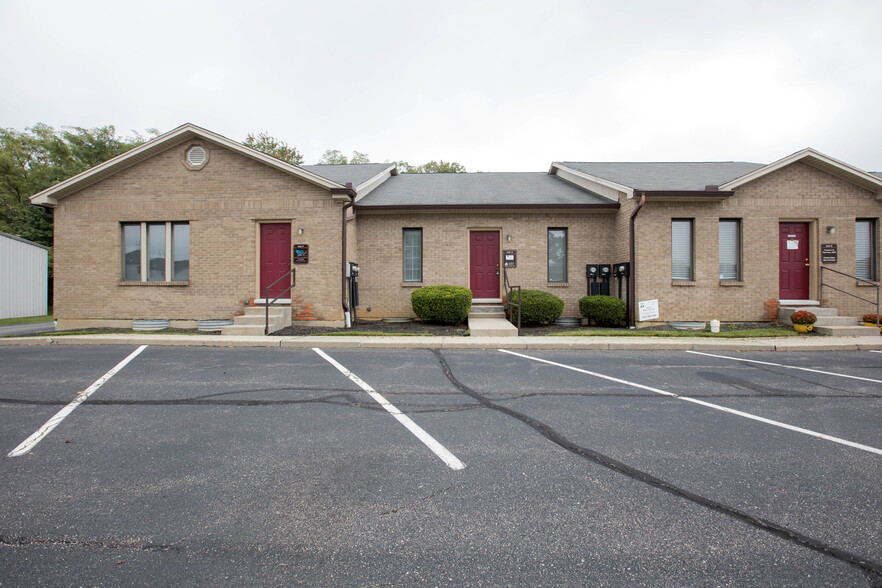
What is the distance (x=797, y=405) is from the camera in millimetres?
4898

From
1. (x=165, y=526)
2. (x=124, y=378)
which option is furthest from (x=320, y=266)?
(x=165, y=526)

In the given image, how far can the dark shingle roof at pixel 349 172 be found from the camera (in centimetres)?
1477

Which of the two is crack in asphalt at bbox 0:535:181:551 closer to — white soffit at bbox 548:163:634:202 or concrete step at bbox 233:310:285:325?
concrete step at bbox 233:310:285:325

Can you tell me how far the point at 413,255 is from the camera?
1350 cm

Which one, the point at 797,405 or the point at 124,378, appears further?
the point at 124,378

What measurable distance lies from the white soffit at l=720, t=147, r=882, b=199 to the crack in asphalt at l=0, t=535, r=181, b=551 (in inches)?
543

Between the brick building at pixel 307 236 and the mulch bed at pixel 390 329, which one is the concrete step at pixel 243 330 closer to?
the mulch bed at pixel 390 329

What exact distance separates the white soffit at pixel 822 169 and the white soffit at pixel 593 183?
8.59 ft


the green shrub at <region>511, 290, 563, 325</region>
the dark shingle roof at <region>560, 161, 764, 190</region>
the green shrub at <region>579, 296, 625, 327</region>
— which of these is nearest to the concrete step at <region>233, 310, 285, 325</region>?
the green shrub at <region>511, 290, 563, 325</region>

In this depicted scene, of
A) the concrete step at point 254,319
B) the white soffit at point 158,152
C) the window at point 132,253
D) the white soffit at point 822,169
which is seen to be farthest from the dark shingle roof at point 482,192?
the window at point 132,253

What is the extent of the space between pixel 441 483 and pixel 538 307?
932cm

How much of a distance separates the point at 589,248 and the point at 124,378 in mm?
12218

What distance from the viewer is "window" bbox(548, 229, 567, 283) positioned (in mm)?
13438

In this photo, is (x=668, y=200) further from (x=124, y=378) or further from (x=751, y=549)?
(x=124, y=378)
